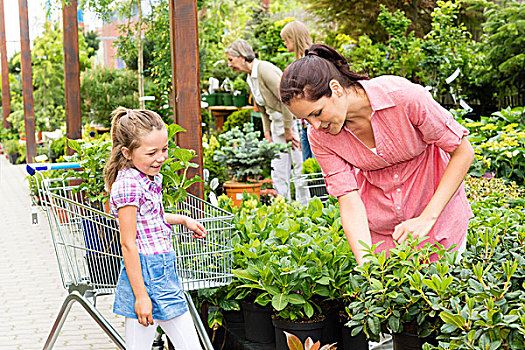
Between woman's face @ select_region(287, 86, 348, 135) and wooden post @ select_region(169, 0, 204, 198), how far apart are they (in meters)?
1.53

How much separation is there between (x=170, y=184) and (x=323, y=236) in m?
0.83

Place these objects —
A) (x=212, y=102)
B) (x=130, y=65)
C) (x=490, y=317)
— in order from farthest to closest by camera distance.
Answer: (x=212, y=102), (x=130, y=65), (x=490, y=317)

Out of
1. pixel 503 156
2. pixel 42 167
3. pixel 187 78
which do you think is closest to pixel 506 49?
pixel 503 156

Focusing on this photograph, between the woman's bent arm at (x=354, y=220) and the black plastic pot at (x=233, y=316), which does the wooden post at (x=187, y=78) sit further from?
the woman's bent arm at (x=354, y=220)

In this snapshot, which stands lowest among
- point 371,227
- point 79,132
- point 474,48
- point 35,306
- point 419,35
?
point 35,306

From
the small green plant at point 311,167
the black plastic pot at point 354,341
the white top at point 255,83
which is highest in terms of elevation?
the white top at point 255,83

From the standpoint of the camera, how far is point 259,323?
322cm

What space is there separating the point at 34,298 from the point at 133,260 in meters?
3.11

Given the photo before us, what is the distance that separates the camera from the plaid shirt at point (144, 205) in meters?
2.65

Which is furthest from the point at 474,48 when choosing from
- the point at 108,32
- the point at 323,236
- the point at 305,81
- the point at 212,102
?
the point at 108,32

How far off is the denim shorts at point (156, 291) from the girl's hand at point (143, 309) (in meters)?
0.05

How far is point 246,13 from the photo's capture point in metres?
15.8

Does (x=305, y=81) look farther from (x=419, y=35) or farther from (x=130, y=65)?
(x=419, y=35)

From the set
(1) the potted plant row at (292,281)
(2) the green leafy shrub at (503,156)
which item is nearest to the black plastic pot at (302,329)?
(1) the potted plant row at (292,281)
